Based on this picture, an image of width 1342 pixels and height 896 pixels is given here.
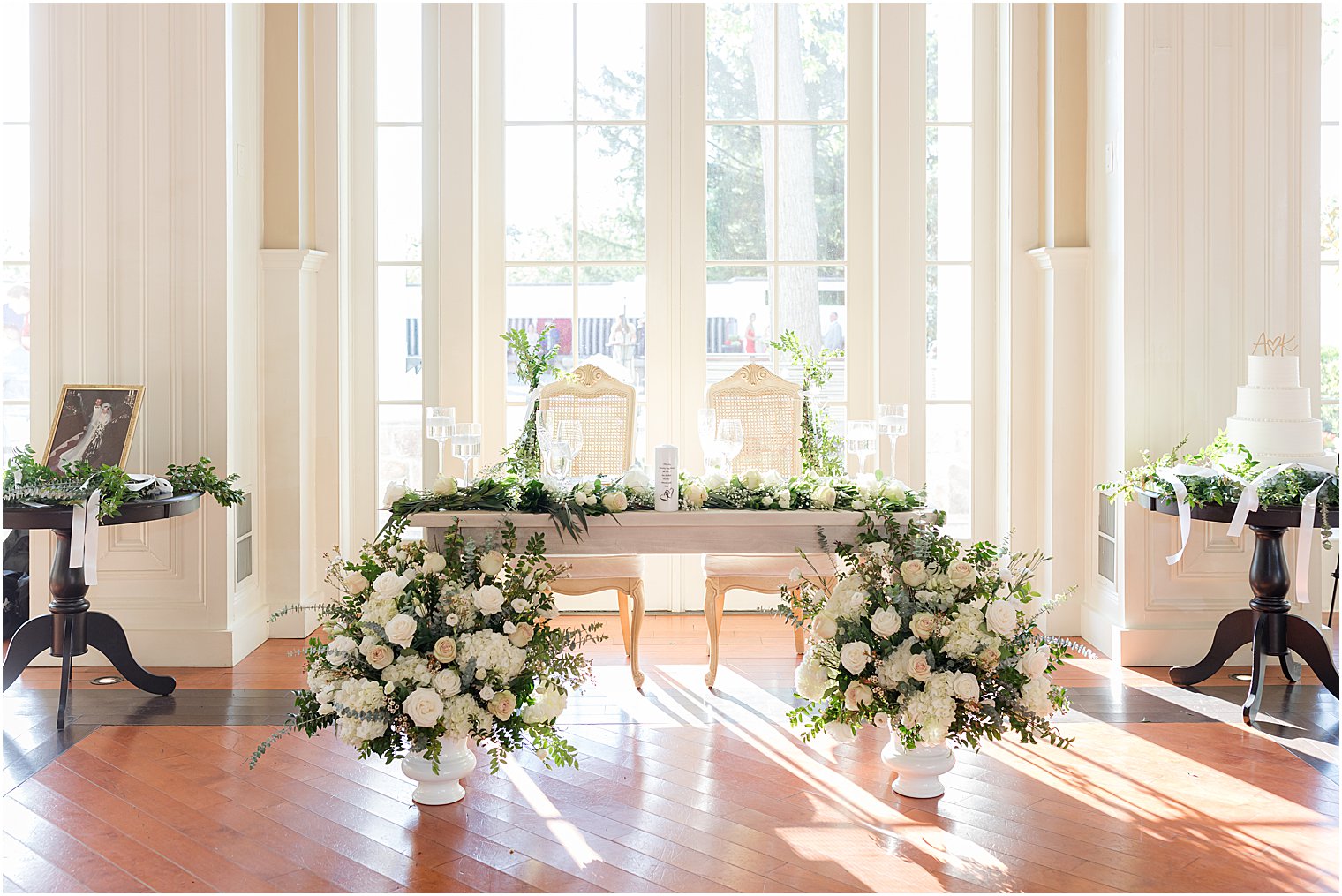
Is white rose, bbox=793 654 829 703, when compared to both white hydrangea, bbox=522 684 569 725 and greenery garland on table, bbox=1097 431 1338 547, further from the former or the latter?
greenery garland on table, bbox=1097 431 1338 547

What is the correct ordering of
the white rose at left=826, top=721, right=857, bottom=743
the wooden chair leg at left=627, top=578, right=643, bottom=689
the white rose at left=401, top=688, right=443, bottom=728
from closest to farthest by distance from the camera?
the white rose at left=401, top=688, right=443, bottom=728, the white rose at left=826, top=721, right=857, bottom=743, the wooden chair leg at left=627, top=578, right=643, bottom=689

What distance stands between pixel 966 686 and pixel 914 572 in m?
0.32

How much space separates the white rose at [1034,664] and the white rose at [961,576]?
0.23 meters

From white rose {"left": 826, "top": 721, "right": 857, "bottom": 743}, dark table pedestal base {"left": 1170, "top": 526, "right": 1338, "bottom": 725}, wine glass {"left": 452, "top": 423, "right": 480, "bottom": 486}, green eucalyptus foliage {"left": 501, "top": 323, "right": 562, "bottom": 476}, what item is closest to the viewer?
white rose {"left": 826, "top": 721, "right": 857, "bottom": 743}

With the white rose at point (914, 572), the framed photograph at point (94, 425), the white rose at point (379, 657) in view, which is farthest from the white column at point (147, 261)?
the white rose at point (914, 572)

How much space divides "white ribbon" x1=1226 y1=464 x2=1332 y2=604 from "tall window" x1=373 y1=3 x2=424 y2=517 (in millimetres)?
3350

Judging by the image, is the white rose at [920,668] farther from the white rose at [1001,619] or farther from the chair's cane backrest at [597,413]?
the chair's cane backrest at [597,413]

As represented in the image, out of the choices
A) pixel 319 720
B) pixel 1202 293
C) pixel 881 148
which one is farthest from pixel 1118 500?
pixel 319 720

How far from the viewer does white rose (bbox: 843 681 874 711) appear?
2885mm

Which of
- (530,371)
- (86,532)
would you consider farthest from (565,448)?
(530,371)

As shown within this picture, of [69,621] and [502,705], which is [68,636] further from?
[502,705]

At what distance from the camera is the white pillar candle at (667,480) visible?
3111 mm

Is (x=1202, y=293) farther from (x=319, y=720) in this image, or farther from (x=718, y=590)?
(x=319, y=720)

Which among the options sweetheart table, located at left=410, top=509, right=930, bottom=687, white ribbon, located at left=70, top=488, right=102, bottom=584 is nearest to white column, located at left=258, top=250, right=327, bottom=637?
white ribbon, located at left=70, top=488, right=102, bottom=584
